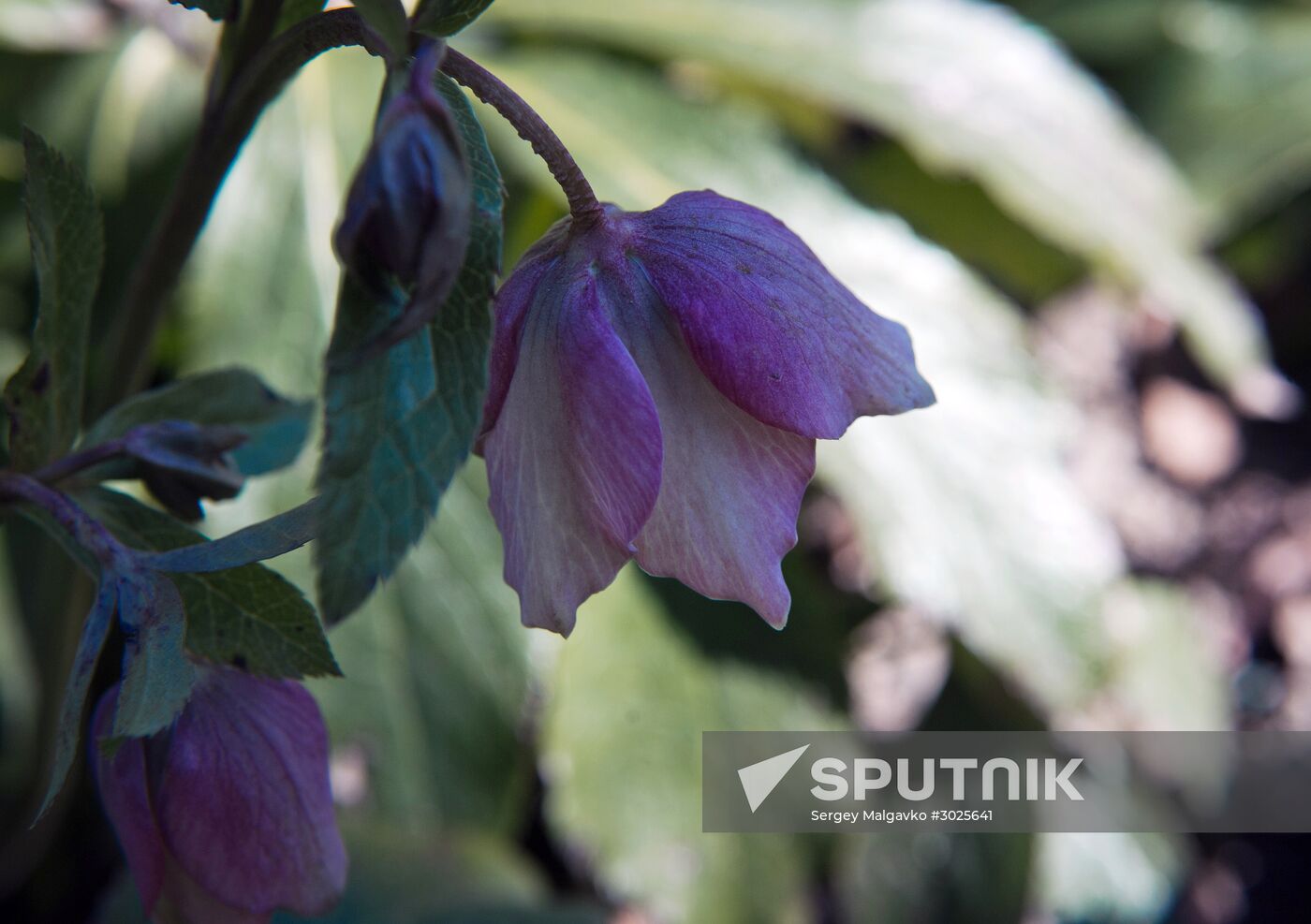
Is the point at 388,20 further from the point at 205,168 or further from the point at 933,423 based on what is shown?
the point at 933,423

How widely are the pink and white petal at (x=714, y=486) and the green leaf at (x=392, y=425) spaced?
84 mm

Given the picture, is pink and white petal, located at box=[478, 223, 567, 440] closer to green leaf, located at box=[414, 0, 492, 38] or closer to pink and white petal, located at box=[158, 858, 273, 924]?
green leaf, located at box=[414, 0, 492, 38]

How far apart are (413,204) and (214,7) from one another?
0.19 m

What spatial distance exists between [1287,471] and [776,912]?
145 centimetres

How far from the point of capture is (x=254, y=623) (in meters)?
0.46

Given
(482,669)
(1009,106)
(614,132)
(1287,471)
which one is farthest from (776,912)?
(1287,471)

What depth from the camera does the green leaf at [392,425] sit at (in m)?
0.34

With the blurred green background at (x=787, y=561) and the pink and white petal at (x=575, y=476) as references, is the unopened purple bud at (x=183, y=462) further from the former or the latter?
the blurred green background at (x=787, y=561)

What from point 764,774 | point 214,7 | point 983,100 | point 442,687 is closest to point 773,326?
point 214,7

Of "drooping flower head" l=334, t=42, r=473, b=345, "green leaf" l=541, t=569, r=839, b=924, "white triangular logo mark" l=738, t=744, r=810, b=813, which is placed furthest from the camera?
"white triangular logo mark" l=738, t=744, r=810, b=813

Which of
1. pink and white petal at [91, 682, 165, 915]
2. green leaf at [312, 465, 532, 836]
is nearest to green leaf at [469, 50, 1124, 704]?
green leaf at [312, 465, 532, 836]

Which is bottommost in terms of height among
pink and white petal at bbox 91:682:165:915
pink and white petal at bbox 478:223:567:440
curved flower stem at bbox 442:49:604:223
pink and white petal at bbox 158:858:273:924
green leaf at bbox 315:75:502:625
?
pink and white petal at bbox 158:858:273:924

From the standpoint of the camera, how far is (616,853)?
48.5 inches

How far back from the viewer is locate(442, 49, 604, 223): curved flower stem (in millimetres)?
396
